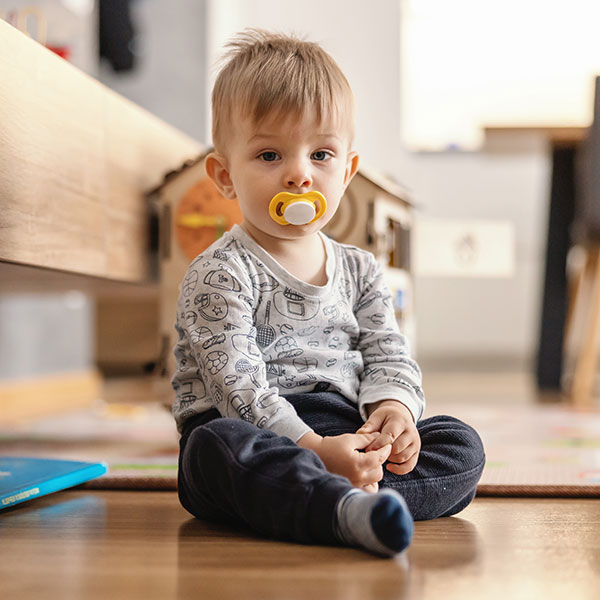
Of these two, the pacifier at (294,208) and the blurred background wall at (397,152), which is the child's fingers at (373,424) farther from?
the blurred background wall at (397,152)

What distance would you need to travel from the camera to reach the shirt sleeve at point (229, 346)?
2.36ft

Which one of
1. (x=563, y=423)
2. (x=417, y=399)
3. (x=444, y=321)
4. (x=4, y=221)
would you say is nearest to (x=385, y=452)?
(x=417, y=399)

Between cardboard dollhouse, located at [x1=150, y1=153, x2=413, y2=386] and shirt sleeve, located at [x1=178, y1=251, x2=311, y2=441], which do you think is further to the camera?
cardboard dollhouse, located at [x1=150, y1=153, x2=413, y2=386]

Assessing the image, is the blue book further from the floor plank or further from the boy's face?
the boy's face

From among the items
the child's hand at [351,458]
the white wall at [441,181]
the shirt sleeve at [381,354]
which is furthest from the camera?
the white wall at [441,181]

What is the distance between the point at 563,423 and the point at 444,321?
1.64m

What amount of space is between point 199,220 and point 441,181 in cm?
205

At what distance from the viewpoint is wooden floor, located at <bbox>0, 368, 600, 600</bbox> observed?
54 cm

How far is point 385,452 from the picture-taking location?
0.70 metres

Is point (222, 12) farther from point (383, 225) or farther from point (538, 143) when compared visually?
point (383, 225)

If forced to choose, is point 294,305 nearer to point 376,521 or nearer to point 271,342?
point 271,342

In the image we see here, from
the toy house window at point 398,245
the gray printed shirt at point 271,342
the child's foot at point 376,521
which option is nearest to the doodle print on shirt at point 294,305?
the gray printed shirt at point 271,342

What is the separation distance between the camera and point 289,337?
2.62 feet

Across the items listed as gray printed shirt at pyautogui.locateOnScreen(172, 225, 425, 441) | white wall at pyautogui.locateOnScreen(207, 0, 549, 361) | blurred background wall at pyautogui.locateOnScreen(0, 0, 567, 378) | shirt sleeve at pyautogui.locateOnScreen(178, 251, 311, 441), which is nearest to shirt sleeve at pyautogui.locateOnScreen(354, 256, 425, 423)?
gray printed shirt at pyautogui.locateOnScreen(172, 225, 425, 441)
